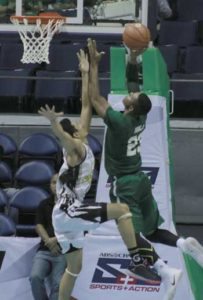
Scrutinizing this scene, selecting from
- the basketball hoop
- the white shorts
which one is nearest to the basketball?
the white shorts

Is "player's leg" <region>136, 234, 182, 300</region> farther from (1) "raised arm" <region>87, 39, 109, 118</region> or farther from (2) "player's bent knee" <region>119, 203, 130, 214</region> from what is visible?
(1) "raised arm" <region>87, 39, 109, 118</region>

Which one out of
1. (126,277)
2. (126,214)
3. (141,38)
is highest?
(141,38)

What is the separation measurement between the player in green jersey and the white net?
409cm

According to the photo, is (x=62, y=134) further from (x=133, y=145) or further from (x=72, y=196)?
(x=133, y=145)

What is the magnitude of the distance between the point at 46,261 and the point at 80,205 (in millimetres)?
1312

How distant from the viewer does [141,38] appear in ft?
37.0

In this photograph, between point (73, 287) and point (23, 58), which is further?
point (23, 58)

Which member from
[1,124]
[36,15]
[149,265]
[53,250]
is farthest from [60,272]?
[36,15]

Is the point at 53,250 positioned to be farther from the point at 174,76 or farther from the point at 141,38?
the point at 174,76

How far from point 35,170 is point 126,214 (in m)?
3.15

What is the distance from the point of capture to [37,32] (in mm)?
15445

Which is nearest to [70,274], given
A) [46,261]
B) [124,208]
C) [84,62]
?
[46,261]

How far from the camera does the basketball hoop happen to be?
1503cm

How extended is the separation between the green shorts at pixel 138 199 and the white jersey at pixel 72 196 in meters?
0.34
